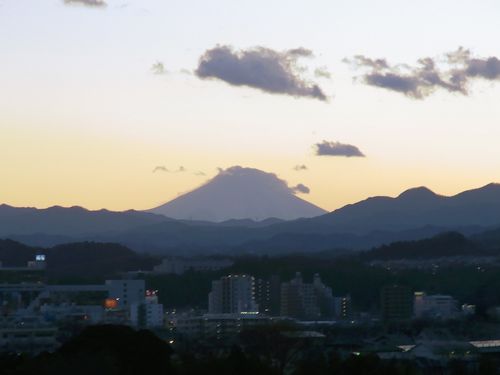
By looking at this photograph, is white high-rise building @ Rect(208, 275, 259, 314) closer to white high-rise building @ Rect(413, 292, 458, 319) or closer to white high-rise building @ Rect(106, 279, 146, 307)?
white high-rise building @ Rect(106, 279, 146, 307)

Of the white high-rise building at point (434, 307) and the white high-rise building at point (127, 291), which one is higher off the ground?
the white high-rise building at point (127, 291)

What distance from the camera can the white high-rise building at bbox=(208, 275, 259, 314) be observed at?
274ft

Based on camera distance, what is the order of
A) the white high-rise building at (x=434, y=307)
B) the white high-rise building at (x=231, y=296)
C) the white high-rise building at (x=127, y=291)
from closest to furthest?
1. the white high-rise building at (x=434, y=307)
2. the white high-rise building at (x=127, y=291)
3. the white high-rise building at (x=231, y=296)

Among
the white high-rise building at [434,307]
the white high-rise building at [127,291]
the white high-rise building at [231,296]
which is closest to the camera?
the white high-rise building at [434,307]

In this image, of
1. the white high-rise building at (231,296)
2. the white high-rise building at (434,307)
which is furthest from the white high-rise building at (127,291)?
the white high-rise building at (434,307)

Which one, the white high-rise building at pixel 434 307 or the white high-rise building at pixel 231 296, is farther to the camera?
the white high-rise building at pixel 231 296

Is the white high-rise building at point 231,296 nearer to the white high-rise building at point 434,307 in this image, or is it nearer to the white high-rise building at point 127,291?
the white high-rise building at point 127,291

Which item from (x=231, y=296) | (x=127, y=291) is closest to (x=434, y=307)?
(x=231, y=296)

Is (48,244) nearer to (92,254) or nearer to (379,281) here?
(92,254)

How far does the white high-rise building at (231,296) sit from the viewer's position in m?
83.6

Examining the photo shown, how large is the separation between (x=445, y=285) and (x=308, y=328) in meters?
32.8

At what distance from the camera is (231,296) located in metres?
85.0

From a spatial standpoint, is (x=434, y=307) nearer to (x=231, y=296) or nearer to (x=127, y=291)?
(x=231, y=296)

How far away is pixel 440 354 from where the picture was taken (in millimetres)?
47812
